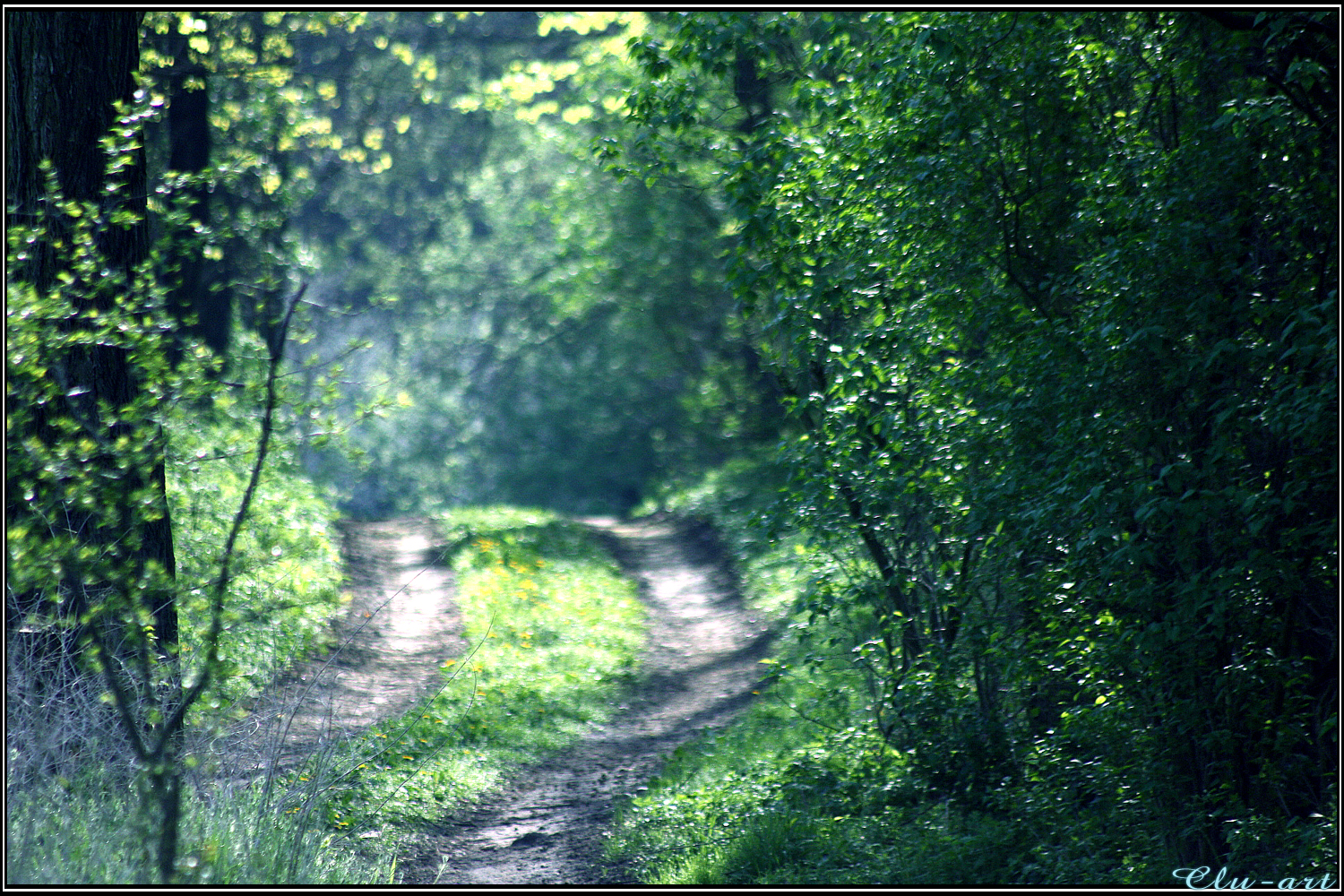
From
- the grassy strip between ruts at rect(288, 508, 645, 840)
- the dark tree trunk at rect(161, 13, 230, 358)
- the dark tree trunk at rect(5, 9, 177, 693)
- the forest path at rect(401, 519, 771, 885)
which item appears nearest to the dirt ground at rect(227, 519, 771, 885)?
the forest path at rect(401, 519, 771, 885)

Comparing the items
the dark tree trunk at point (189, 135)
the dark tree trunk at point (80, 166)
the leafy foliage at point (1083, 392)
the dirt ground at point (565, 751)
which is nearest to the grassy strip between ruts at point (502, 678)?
the dirt ground at point (565, 751)

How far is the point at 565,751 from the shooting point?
8.41m

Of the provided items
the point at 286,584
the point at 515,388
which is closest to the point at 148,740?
the point at 286,584

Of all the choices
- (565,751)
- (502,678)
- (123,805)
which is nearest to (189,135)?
(502,678)

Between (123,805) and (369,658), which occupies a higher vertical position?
(123,805)

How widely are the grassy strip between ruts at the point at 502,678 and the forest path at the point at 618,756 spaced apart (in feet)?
0.80

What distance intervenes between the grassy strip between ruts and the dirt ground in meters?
0.23

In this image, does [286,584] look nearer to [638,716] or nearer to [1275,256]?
[638,716]

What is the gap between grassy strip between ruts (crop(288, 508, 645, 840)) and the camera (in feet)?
21.5

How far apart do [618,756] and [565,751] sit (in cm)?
46

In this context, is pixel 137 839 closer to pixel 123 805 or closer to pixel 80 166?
pixel 123 805

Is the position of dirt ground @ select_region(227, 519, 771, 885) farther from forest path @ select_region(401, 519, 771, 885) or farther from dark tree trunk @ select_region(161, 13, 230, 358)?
dark tree trunk @ select_region(161, 13, 230, 358)

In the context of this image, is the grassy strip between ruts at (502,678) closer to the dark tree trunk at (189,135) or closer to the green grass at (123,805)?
the green grass at (123,805)

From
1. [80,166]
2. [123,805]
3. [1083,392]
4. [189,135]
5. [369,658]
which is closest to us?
[123,805]
